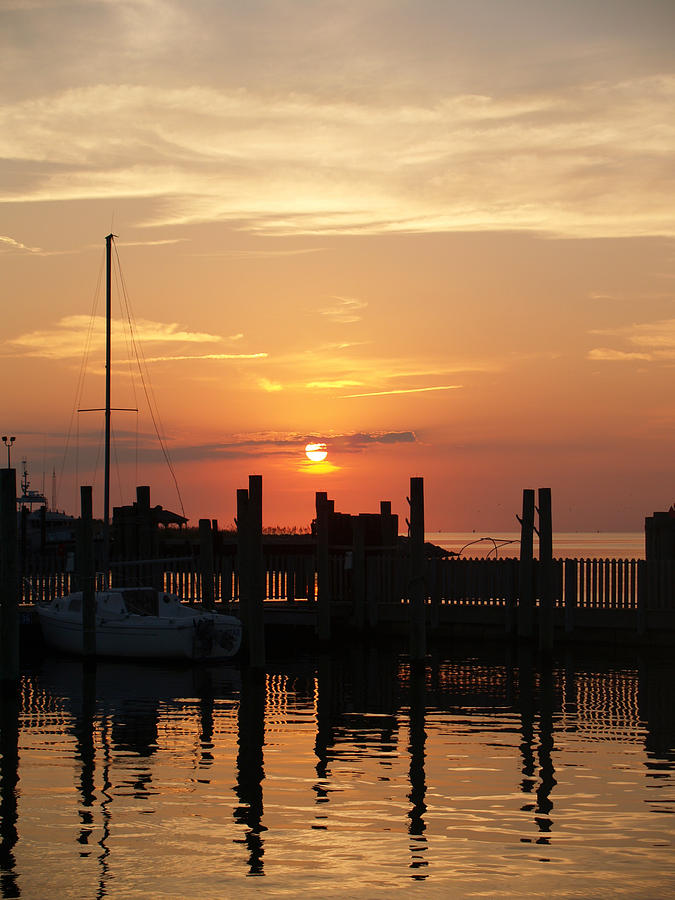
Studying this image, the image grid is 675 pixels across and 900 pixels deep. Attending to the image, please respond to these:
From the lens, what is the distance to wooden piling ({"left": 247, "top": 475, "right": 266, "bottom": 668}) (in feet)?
87.9

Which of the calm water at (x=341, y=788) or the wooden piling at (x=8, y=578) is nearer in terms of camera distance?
the calm water at (x=341, y=788)

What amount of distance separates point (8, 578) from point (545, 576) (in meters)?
14.4

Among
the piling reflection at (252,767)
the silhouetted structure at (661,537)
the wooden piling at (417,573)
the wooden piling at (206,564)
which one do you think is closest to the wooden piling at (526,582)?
the silhouetted structure at (661,537)

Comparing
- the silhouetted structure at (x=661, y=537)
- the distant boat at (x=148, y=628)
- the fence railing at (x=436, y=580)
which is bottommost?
the distant boat at (x=148, y=628)

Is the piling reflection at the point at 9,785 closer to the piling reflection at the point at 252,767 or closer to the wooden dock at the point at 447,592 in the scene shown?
the piling reflection at the point at 252,767

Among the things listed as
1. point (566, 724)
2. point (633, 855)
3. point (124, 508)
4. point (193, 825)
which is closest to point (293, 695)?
point (566, 724)

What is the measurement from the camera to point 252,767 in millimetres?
17656

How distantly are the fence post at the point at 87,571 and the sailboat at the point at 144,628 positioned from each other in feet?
0.70

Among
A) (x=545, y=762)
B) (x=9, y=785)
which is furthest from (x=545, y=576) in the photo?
(x=9, y=785)

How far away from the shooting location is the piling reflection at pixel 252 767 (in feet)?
43.1

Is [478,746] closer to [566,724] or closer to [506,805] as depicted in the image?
[566,724]

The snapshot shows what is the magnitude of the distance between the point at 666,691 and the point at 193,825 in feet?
48.4

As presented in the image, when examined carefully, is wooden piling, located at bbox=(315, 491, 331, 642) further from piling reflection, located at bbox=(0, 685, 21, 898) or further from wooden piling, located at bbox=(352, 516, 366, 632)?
piling reflection, located at bbox=(0, 685, 21, 898)

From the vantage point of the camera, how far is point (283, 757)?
1845cm
